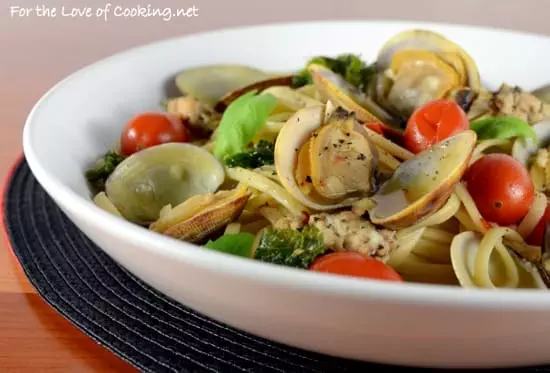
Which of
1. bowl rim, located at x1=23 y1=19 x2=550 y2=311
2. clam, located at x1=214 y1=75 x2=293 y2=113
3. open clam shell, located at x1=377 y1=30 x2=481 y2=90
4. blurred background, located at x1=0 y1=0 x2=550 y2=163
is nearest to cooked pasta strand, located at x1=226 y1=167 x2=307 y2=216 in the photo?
clam, located at x1=214 y1=75 x2=293 y2=113

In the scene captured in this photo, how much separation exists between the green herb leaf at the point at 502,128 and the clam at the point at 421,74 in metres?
0.33

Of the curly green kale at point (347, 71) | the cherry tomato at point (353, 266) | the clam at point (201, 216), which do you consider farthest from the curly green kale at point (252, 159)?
the curly green kale at point (347, 71)

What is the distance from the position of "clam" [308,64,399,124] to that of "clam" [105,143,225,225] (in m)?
0.54

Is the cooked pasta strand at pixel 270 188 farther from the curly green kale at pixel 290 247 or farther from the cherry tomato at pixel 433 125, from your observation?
the cherry tomato at pixel 433 125

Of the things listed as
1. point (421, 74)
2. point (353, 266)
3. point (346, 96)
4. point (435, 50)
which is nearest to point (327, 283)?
point (353, 266)

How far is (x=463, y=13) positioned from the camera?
6535 millimetres

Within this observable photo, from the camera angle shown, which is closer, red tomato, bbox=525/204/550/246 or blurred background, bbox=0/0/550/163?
red tomato, bbox=525/204/550/246

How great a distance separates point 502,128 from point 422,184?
571mm

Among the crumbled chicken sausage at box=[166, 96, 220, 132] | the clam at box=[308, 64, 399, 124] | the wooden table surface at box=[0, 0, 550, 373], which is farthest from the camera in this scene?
the crumbled chicken sausage at box=[166, 96, 220, 132]

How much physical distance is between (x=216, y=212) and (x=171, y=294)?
1.31ft

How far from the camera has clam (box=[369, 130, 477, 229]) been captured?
198 centimetres

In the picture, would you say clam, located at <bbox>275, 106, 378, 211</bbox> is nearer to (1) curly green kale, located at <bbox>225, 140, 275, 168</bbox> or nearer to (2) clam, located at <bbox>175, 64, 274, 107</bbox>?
(1) curly green kale, located at <bbox>225, 140, 275, 168</bbox>

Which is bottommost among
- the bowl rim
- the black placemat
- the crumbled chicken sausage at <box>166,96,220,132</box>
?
the black placemat

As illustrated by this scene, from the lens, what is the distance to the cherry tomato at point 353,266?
1778 millimetres
